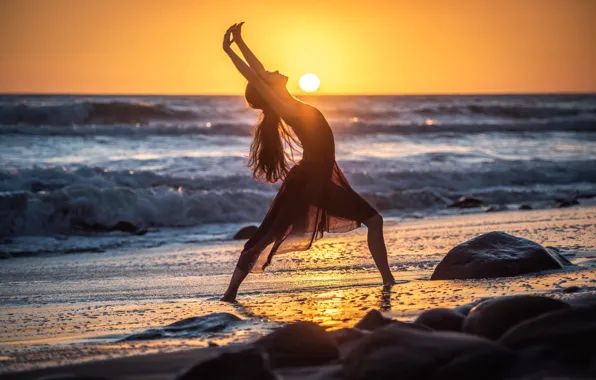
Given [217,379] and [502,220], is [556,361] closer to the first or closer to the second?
[217,379]

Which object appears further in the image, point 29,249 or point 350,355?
point 29,249

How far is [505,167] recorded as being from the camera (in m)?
22.9

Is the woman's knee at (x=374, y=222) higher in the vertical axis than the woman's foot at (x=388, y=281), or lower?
higher

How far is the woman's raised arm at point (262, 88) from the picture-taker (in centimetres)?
603

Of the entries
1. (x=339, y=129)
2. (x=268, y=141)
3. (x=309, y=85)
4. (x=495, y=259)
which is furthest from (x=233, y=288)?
(x=339, y=129)

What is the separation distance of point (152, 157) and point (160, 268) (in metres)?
16.1

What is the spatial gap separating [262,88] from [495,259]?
2273mm

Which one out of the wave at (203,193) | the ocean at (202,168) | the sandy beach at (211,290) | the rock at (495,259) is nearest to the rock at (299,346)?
the sandy beach at (211,290)

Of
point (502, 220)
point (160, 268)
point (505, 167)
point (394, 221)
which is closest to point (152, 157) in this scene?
point (505, 167)

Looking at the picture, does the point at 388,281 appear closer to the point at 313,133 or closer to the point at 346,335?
the point at 313,133

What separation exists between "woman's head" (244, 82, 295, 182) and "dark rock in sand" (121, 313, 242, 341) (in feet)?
5.05

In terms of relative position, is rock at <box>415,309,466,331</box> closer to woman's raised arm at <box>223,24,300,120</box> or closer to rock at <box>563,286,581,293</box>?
rock at <box>563,286,581,293</box>

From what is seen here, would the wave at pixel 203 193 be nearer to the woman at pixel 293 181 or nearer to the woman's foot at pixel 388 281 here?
the woman at pixel 293 181

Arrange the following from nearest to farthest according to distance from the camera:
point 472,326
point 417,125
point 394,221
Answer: point 472,326, point 394,221, point 417,125
